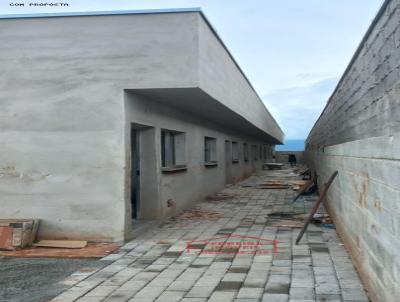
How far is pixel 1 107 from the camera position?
7984 mm

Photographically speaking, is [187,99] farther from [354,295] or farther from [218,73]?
[354,295]

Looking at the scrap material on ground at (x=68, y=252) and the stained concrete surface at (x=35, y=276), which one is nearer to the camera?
the stained concrete surface at (x=35, y=276)

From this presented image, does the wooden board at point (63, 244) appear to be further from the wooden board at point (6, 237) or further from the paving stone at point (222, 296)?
the paving stone at point (222, 296)

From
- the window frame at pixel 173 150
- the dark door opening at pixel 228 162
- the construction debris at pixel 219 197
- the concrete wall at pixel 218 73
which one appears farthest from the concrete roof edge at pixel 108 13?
the dark door opening at pixel 228 162

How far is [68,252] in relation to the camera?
7105mm

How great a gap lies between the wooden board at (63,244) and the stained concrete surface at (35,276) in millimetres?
678

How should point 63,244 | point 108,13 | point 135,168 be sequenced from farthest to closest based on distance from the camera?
point 135,168, point 108,13, point 63,244

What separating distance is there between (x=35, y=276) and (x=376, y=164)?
4.34 m

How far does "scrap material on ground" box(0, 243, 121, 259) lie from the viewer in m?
6.86

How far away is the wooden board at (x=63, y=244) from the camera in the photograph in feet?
24.3

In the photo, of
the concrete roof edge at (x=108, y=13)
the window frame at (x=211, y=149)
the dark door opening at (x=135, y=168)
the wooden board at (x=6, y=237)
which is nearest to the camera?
the wooden board at (x=6, y=237)

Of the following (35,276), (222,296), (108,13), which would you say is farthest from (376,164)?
(108,13)

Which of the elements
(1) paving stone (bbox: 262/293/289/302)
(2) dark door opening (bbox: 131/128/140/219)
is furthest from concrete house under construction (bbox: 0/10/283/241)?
(1) paving stone (bbox: 262/293/289/302)

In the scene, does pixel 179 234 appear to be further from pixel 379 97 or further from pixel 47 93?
pixel 379 97
